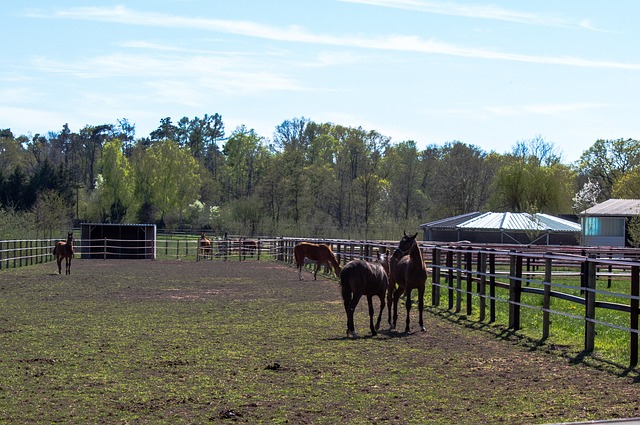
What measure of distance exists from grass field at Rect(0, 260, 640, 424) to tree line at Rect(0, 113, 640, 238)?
4601 centimetres

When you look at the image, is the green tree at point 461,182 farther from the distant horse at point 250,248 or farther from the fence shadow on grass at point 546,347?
the fence shadow on grass at point 546,347

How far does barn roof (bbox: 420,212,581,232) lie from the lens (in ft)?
175

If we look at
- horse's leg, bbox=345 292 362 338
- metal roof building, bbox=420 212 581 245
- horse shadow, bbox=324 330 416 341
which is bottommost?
horse shadow, bbox=324 330 416 341

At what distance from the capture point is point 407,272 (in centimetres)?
1330

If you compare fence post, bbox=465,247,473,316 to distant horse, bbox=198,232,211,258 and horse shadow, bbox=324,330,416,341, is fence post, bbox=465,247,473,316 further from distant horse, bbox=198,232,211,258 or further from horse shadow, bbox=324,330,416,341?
distant horse, bbox=198,232,211,258

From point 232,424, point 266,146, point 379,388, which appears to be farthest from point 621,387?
point 266,146

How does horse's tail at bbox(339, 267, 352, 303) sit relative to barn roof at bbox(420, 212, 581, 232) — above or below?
below

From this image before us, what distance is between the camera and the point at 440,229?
58.0 m

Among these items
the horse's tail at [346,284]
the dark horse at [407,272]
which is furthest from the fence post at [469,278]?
the horse's tail at [346,284]

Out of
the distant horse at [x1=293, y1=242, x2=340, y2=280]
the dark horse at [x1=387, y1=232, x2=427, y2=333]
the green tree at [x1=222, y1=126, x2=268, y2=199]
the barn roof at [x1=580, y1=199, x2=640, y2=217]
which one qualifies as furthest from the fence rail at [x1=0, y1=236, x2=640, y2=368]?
the green tree at [x1=222, y1=126, x2=268, y2=199]

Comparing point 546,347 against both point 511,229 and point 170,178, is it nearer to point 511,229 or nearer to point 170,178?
point 511,229

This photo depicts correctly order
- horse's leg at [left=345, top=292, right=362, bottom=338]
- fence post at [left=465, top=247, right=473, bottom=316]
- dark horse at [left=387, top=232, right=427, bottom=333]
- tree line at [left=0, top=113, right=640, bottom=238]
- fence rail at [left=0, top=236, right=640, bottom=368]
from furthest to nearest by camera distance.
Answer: tree line at [left=0, top=113, right=640, bottom=238] < fence post at [left=465, top=247, right=473, bottom=316] < dark horse at [left=387, top=232, right=427, bottom=333] < horse's leg at [left=345, top=292, right=362, bottom=338] < fence rail at [left=0, top=236, right=640, bottom=368]

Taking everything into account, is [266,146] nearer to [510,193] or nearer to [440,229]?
[510,193]

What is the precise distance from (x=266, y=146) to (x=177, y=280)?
7325 centimetres
